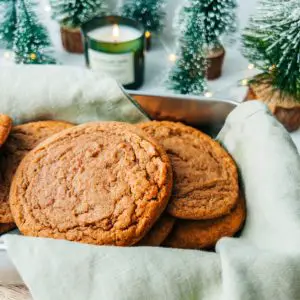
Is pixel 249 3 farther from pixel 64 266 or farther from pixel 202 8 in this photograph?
pixel 64 266

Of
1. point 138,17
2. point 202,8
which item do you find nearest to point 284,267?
point 202,8

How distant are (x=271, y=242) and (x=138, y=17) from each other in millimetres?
1047

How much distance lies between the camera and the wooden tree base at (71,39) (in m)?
1.65

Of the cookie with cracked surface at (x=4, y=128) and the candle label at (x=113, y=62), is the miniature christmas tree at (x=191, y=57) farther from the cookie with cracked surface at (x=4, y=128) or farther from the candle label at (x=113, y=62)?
the cookie with cracked surface at (x=4, y=128)

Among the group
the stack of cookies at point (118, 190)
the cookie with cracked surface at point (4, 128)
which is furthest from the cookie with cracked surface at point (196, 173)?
the cookie with cracked surface at point (4, 128)

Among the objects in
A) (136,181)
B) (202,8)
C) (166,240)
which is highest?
(202,8)

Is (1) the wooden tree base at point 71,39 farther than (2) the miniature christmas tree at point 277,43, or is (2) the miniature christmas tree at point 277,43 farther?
(1) the wooden tree base at point 71,39

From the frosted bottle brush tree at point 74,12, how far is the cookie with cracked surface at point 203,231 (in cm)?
92

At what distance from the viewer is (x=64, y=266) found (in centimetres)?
74

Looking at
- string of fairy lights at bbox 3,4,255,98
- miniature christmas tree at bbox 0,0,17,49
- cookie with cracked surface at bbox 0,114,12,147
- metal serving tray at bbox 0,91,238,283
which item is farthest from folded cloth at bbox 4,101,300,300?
miniature christmas tree at bbox 0,0,17,49

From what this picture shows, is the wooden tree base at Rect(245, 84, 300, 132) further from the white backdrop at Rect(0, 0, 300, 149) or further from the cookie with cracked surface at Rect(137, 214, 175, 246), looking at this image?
the cookie with cracked surface at Rect(137, 214, 175, 246)

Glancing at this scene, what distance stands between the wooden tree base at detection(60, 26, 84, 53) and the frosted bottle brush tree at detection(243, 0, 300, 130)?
1.97 ft

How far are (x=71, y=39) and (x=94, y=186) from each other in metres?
0.92

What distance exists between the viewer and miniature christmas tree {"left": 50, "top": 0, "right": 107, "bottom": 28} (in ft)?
5.10
